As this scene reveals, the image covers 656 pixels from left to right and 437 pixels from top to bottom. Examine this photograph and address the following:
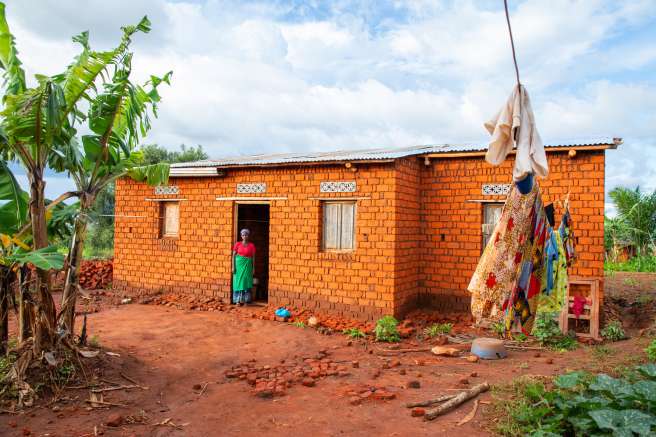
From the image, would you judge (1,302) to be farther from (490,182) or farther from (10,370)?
(490,182)

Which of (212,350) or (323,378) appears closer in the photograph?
(323,378)

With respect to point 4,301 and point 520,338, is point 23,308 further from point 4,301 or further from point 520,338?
point 520,338

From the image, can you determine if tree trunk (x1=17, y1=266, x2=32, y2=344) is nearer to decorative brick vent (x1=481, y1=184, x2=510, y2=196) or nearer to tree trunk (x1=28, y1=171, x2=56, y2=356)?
tree trunk (x1=28, y1=171, x2=56, y2=356)

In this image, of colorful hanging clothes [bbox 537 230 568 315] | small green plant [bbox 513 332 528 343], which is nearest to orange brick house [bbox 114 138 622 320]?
small green plant [bbox 513 332 528 343]

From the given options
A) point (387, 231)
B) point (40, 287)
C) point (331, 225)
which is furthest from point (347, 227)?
point (40, 287)

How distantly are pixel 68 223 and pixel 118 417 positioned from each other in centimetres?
295

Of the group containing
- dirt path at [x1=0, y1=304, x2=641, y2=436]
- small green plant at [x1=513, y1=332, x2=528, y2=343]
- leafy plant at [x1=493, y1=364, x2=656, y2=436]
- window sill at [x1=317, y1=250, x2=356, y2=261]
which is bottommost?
dirt path at [x1=0, y1=304, x2=641, y2=436]

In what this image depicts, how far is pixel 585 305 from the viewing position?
8156mm

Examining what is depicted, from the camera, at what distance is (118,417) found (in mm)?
4922

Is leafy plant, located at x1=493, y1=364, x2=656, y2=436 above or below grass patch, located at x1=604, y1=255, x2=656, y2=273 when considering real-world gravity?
below

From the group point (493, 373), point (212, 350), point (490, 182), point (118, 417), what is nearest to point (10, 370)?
point (118, 417)

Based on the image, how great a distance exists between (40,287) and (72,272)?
414 mm

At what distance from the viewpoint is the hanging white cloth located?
3.74m

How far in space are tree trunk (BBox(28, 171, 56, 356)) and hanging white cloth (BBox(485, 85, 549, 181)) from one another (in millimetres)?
4848
